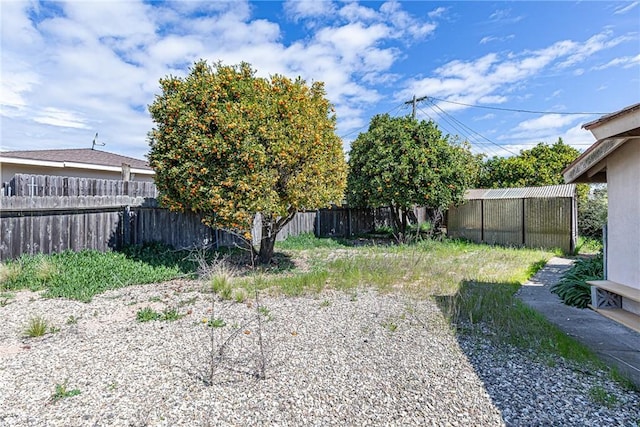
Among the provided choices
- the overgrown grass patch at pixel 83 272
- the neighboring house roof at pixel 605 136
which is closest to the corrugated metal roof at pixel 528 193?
the neighboring house roof at pixel 605 136

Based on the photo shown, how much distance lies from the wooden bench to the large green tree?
4.83 m

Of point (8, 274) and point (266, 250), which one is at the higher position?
point (266, 250)

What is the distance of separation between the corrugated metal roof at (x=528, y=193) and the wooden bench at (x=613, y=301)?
825 centimetres

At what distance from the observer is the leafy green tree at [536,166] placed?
1647cm

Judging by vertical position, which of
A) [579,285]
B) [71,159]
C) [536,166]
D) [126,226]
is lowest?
[579,285]

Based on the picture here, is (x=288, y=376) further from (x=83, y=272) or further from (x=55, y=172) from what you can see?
(x=55, y=172)

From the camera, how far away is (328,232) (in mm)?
14297

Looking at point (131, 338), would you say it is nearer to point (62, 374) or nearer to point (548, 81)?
point (62, 374)

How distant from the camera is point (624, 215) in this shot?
377 cm

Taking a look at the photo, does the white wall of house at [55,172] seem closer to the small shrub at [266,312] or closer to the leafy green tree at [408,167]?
the leafy green tree at [408,167]

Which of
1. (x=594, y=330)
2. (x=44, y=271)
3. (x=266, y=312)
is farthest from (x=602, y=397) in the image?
(x=44, y=271)

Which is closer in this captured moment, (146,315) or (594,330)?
(594,330)

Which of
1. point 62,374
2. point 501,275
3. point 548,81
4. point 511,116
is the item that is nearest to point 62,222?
point 62,374

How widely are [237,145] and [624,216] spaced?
5.70 m
